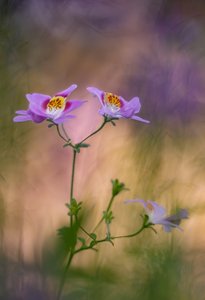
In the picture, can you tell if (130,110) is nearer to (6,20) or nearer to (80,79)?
(6,20)

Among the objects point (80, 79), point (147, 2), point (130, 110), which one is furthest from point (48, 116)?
point (80, 79)

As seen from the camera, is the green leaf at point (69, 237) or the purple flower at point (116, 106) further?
the purple flower at point (116, 106)

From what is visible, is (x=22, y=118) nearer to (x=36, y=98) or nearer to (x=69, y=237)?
(x=36, y=98)

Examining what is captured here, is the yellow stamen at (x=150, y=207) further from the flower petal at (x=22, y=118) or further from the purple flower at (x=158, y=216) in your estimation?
the flower petal at (x=22, y=118)

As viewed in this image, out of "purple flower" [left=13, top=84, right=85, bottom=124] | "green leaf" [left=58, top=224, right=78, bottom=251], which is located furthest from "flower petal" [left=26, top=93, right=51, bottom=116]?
"green leaf" [left=58, top=224, right=78, bottom=251]

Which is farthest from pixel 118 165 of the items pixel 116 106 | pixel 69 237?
pixel 69 237

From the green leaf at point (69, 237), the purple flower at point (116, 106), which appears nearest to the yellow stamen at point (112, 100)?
the purple flower at point (116, 106)

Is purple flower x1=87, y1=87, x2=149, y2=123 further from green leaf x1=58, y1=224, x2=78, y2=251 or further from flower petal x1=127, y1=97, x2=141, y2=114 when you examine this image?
green leaf x1=58, y1=224, x2=78, y2=251
